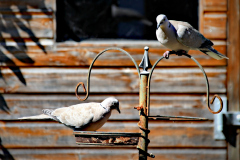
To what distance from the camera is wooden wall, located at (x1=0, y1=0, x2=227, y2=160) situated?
3.11 m

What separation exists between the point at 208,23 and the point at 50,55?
157cm

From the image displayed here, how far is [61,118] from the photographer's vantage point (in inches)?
75.5

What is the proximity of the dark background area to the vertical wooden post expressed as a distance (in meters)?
0.36

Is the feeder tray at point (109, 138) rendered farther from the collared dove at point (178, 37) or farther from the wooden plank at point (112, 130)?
the wooden plank at point (112, 130)

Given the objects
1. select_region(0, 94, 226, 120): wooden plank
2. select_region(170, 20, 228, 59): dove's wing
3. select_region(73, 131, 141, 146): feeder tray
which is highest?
select_region(170, 20, 228, 59): dove's wing

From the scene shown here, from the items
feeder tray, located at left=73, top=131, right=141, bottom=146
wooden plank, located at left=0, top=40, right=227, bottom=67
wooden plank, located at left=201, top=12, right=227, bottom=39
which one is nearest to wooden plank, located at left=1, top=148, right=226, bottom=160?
wooden plank, located at left=0, top=40, right=227, bottom=67

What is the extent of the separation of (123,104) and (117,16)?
35.8 inches

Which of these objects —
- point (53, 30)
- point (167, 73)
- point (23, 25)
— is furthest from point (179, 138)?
point (23, 25)

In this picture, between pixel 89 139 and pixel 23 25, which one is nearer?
pixel 89 139

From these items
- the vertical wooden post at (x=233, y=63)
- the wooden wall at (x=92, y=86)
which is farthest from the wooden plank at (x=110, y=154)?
the vertical wooden post at (x=233, y=63)

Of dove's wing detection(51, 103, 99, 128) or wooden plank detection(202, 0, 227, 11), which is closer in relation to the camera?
dove's wing detection(51, 103, 99, 128)

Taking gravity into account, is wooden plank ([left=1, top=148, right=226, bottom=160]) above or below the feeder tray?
below

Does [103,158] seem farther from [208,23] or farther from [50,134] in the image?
[208,23]

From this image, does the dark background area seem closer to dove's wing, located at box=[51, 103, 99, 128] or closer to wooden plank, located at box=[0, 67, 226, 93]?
wooden plank, located at box=[0, 67, 226, 93]
